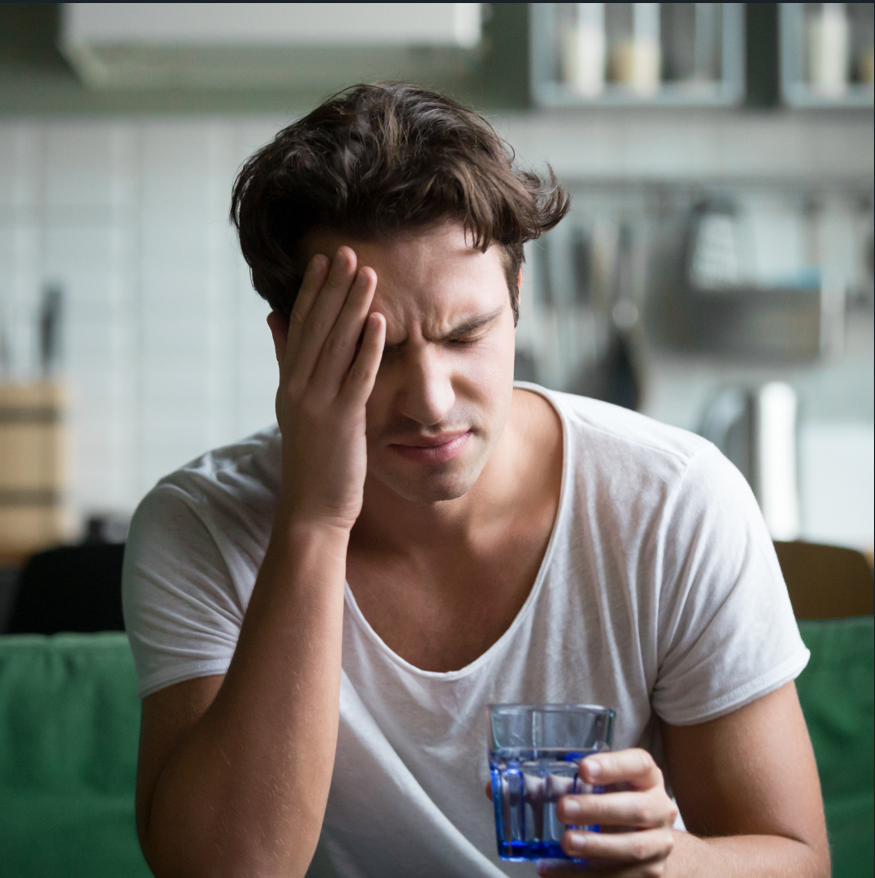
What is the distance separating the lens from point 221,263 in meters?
3.29

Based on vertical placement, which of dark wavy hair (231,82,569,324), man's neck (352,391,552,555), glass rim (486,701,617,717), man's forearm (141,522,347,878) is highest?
dark wavy hair (231,82,569,324)

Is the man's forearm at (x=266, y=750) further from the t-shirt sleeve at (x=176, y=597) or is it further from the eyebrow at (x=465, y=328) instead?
the eyebrow at (x=465, y=328)

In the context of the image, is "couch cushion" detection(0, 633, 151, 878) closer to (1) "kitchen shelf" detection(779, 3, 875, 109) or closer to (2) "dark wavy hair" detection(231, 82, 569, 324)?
(2) "dark wavy hair" detection(231, 82, 569, 324)

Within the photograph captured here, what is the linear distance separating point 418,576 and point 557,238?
7.62 feet

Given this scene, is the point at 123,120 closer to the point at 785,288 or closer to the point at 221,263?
the point at 221,263

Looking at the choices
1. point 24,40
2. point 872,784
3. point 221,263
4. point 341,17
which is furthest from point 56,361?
point 872,784

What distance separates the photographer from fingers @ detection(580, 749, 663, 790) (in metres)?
0.67

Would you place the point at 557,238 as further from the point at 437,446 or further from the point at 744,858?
the point at 744,858

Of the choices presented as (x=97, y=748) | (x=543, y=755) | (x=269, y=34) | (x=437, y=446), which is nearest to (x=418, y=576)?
(x=437, y=446)

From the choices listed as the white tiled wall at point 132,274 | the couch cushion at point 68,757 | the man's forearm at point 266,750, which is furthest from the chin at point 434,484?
the white tiled wall at point 132,274

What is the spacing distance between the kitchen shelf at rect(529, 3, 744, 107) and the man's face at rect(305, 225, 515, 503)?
2.35 metres

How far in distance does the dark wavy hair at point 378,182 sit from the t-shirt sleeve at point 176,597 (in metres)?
0.25

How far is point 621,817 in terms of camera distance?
669mm

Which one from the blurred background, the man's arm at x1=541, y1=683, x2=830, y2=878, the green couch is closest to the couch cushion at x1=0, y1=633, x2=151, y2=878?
the green couch
